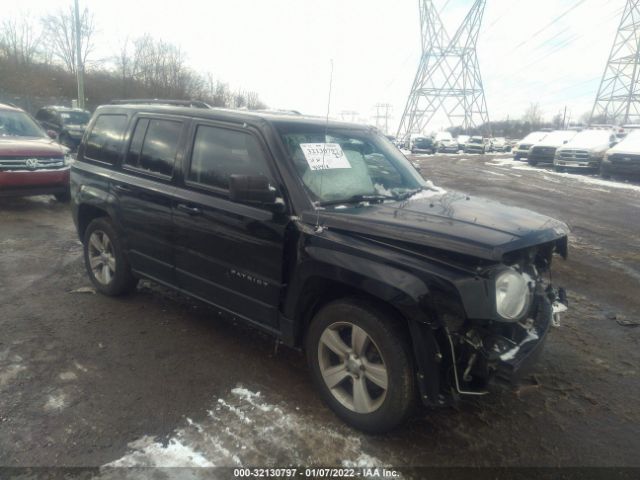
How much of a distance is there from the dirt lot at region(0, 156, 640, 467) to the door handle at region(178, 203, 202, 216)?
1116 mm

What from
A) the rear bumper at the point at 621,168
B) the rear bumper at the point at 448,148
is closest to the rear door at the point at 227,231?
the rear bumper at the point at 621,168

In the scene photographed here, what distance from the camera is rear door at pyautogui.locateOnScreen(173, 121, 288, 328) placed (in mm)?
3229

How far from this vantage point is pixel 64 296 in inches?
189

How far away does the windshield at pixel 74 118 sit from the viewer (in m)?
19.0

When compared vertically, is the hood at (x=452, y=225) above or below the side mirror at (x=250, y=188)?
below

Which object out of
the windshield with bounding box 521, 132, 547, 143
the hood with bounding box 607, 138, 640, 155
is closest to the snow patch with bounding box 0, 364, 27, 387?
the hood with bounding box 607, 138, 640, 155

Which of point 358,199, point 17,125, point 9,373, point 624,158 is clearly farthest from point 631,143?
point 9,373

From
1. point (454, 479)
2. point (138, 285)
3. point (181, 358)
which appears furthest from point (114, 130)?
point (454, 479)

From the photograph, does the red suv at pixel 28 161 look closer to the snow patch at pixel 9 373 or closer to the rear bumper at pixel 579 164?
the snow patch at pixel 9 373

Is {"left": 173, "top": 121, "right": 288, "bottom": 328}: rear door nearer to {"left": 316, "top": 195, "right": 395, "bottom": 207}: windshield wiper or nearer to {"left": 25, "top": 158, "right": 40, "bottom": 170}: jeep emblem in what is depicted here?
{"left": 316, "top": 195, "right": 395, "bottom": 207}: windshield wiper

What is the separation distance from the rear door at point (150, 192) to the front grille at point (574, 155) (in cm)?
1977

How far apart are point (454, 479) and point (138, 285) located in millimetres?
3894

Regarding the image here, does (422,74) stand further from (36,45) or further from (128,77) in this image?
(36,45)

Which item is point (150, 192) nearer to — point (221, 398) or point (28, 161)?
point (221, 398)
